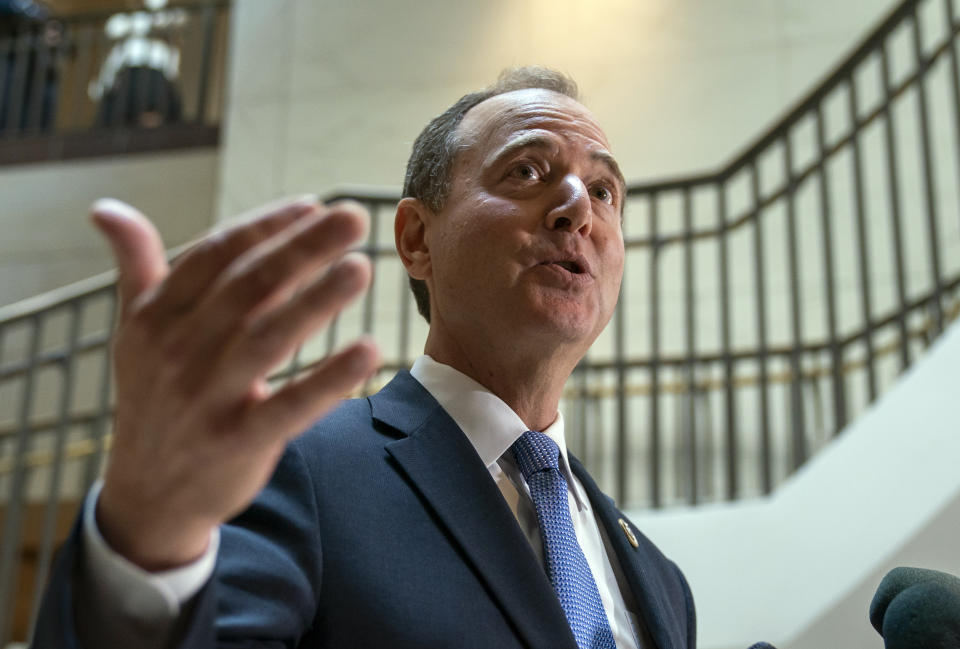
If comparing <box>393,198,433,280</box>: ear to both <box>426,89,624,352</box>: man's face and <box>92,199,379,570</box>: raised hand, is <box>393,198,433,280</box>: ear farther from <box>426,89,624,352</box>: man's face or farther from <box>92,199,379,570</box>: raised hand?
<box>92,199,379,570</box>: raised hand

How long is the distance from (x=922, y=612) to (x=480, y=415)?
57 cm

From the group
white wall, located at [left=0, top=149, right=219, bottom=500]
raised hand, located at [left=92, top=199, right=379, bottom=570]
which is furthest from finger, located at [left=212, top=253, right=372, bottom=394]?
white wall, located at [left=0, top=149, right=219, bottom=500]

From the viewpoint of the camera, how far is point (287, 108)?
6.63 m

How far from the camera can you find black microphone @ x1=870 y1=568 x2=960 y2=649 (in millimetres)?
969

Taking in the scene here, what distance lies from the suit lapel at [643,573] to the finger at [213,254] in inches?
31.4

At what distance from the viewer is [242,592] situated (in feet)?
3.06

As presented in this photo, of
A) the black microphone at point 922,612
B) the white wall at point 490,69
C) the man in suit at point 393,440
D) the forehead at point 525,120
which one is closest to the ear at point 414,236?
the man in suit at point 393,440

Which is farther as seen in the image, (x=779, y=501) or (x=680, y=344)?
(x=680, y=344)

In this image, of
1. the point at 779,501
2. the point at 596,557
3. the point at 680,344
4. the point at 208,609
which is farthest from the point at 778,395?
the point at 208,609

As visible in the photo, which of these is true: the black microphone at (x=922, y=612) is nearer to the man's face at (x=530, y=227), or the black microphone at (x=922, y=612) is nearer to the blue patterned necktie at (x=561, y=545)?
the blue patterned necktie at (x=561, y=545)

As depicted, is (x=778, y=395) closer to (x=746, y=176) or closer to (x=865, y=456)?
(x=746, y=176)

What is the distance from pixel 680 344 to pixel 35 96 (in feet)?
17.5

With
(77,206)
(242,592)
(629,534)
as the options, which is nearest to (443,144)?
(629,534)

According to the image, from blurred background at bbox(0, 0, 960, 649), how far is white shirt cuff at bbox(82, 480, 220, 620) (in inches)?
85.0
